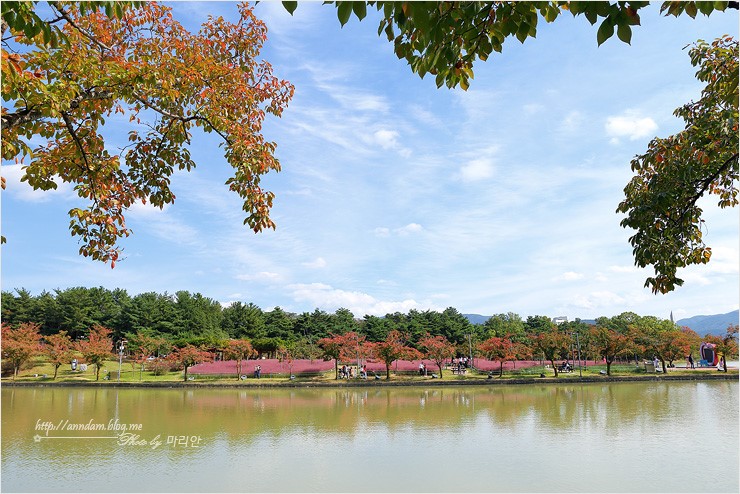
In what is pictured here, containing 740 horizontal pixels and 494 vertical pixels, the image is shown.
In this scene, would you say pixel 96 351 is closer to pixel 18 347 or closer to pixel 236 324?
pixel 18 347

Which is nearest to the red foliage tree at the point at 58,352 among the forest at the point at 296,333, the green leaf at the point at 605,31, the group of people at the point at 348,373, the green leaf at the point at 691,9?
the forest at the point at 296,333

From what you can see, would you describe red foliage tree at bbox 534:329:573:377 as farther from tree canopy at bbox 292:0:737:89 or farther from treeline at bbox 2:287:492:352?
tree canopy at bbox 292:0:737:89

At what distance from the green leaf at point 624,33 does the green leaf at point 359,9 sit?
120cm

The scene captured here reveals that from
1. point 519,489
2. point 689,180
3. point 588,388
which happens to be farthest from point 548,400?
point 689,180

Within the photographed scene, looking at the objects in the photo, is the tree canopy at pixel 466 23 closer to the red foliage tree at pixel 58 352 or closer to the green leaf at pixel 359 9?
the green leaf at pixel 359 9

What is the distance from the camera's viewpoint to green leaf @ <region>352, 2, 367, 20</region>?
208 centimetres

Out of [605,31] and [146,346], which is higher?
A: [605,31]

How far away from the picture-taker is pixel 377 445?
949cm

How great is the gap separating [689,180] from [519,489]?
4.67m

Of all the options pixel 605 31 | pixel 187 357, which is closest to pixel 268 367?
pixel 187 357

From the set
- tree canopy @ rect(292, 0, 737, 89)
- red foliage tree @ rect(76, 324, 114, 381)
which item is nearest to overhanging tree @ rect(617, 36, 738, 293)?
tree canopy @ rect(292, 0, 737, 89)

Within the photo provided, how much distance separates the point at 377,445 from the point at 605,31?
8.86 m

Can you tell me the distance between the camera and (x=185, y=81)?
377 cm

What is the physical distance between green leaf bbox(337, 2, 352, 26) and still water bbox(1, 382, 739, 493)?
6.37 m
